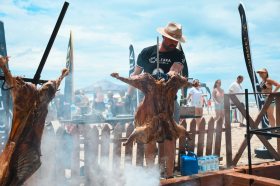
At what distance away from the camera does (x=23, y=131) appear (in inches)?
104

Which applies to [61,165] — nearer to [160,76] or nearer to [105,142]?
[105,142]

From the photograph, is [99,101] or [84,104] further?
[84,104]

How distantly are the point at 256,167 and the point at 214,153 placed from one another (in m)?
4.60

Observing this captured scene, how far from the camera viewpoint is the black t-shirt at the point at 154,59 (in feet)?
17.5

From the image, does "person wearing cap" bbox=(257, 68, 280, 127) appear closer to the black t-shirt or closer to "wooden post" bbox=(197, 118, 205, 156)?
"wooden post" bbox=(197, 118, 205, 156)

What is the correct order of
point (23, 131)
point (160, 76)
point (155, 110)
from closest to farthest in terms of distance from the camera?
point (23, 131)
point (155, 110)
point (160, 76)

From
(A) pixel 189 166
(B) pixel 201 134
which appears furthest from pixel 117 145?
(B) pixel 201 134

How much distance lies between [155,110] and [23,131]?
1.64m

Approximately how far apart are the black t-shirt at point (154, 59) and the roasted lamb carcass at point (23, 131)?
2697 mm

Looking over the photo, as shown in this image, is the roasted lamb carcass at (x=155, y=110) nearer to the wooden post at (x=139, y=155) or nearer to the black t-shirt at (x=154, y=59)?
the black t-shirt at (x=154, y=59)

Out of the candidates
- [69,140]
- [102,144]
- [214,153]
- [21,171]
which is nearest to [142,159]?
[102,144]

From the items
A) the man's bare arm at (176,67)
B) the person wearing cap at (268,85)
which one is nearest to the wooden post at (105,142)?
the man's bare arm at (176,67)

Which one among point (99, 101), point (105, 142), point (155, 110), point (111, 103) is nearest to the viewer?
point (155, 110)

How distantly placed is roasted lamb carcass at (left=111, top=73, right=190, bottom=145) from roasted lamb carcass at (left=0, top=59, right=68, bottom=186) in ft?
3.96
